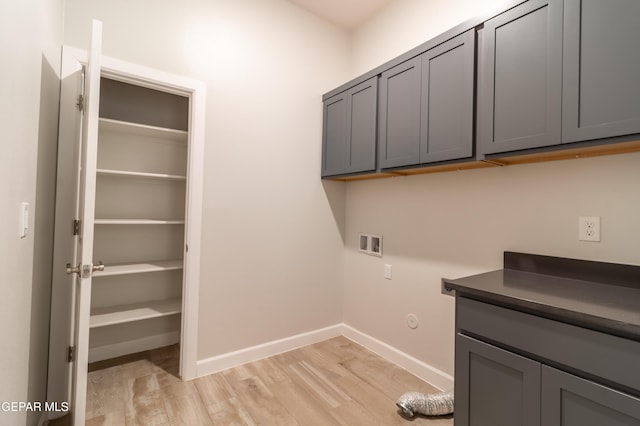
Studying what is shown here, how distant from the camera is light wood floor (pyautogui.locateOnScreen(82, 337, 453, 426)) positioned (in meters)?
1.75

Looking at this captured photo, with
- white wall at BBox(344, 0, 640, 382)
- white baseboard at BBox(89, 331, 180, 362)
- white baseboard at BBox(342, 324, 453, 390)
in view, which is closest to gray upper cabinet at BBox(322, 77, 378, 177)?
white wall at BBox(344, 0, 640, 382)

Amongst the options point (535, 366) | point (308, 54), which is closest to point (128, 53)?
point (308, 54)

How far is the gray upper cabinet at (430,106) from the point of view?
1.65 meters

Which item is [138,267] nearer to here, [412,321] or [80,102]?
[80,102]

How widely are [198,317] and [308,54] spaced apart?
8.05ft

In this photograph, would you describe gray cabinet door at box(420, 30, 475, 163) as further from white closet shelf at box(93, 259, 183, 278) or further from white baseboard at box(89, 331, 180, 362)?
white baseboard at box(89, 331, 180, 362)

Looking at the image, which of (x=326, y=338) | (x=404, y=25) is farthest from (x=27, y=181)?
(x=404, y=25)

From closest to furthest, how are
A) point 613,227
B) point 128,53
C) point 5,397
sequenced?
point 5,397 → point 613,227 → point 128,53

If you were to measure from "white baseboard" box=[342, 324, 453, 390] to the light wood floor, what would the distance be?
57 millimetres

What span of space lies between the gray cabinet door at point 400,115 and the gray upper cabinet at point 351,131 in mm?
97

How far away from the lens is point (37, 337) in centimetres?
147

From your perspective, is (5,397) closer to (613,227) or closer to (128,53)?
(128,53)

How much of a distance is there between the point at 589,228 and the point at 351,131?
1.66 m

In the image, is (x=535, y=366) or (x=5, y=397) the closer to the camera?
(x=5, y=397)
